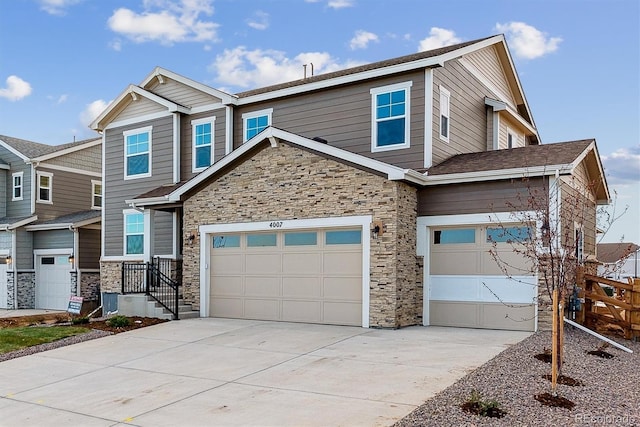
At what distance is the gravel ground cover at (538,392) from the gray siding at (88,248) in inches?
691

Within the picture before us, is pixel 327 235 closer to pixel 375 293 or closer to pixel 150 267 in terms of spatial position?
pixel 375 293

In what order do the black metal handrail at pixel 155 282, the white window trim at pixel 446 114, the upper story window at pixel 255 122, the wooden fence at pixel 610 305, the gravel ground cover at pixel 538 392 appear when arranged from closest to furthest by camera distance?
the gravel ground cover at pixel 538 392, the wooden fence at pixel 610 305, the white window trim at pixel 446 114, the black metal handrail at pixel 155 282, the upper story window at pixel 255 122

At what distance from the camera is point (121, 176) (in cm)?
1945

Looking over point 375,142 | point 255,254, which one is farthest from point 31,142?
point 375,142

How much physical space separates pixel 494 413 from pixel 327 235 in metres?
7.57

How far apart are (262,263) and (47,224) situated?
501 inches

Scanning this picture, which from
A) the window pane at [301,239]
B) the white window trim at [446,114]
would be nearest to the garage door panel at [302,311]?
the window pane at [301,239]

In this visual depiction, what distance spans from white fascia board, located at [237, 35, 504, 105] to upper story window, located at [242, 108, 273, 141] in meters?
0.37

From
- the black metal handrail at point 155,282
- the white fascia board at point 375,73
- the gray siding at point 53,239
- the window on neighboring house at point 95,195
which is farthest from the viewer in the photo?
the window on neighboring house at point 95,195

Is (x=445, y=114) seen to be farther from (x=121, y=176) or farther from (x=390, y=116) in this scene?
(x=121, y=176)

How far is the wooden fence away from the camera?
454 inches

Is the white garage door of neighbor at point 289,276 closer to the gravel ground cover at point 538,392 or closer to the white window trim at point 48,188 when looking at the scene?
the gravel ground cover at point 538,392

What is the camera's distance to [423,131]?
13727mm

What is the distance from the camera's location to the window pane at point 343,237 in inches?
509
